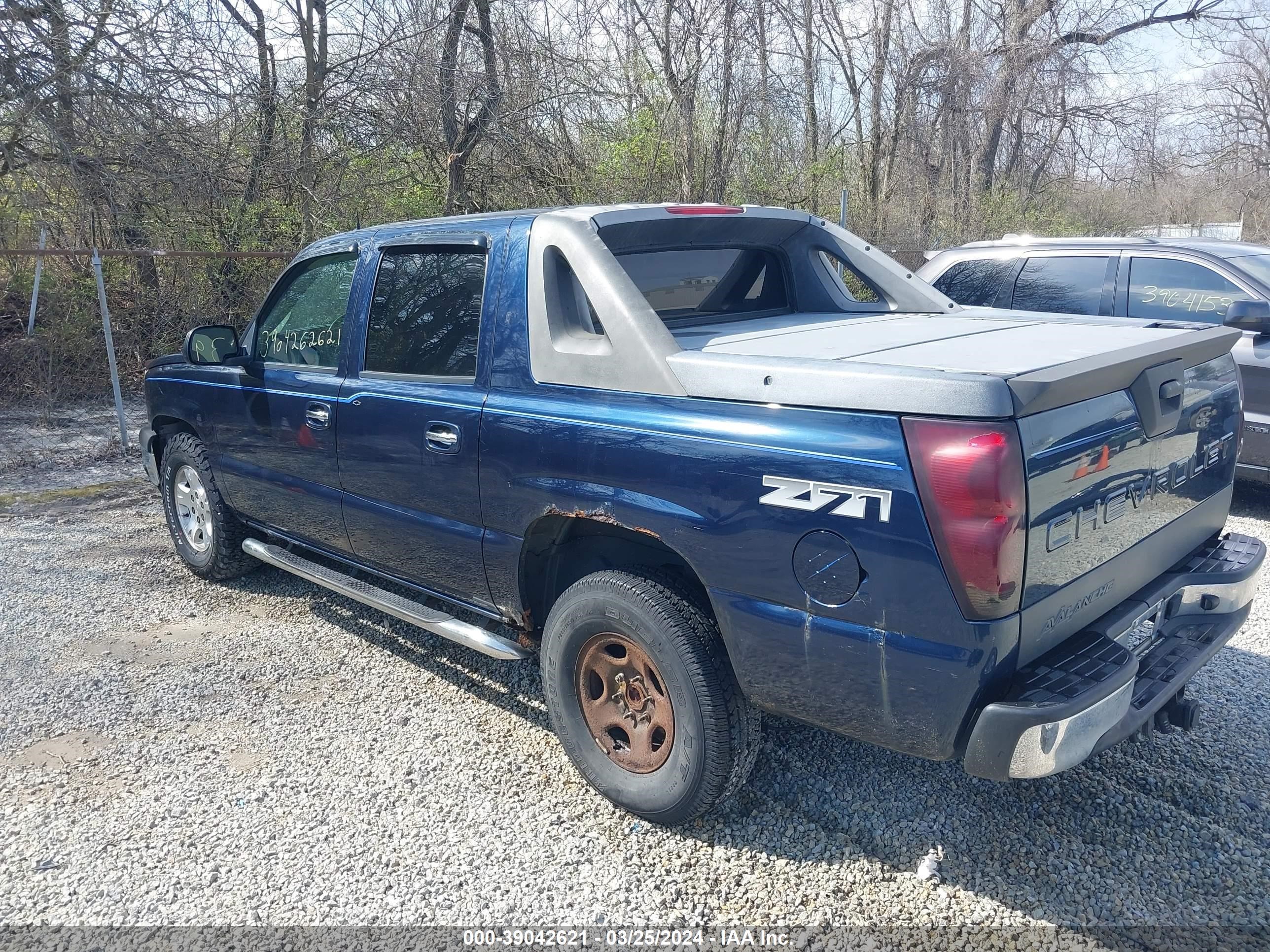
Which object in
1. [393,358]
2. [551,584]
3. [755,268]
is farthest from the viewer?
[755,268]

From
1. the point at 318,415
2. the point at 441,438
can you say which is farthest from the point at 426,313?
the point at 318,415

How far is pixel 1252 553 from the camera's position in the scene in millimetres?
3299

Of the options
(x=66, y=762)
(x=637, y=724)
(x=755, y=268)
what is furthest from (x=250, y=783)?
(x=755, y=268)

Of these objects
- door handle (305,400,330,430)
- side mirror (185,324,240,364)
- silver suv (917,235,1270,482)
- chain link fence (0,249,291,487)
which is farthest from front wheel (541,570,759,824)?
chain link fence (0,249,291,487)

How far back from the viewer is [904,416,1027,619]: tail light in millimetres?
2225

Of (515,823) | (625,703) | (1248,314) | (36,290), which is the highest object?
(36,290)

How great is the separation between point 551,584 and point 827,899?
1.39m

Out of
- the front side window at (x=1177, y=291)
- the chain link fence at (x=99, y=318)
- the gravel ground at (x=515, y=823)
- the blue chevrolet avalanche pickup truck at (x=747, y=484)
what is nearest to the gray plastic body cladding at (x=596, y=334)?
the blue chevrolet avalanche pickup truck at (x=747, y=484)

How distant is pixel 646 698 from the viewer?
3.08 metres

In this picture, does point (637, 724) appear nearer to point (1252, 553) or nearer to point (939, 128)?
point (1252, 553)

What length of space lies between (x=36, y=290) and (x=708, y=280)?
29.7 ft

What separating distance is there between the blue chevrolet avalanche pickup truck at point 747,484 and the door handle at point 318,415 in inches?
0.8

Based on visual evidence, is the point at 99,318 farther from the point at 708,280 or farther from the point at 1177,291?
the point at 1177,291

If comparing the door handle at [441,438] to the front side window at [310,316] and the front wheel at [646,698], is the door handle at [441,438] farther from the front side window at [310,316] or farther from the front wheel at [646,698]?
the front side window at [310,316]
